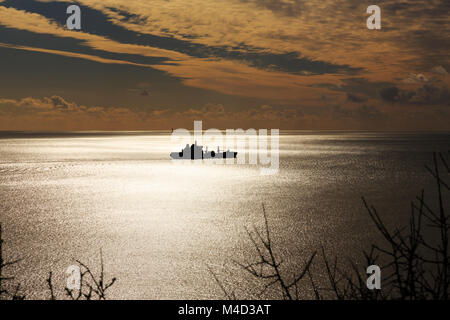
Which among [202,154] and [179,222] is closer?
[179,222]

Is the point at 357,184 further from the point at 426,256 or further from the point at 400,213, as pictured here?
the point at 426,256

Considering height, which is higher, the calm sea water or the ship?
the calm sea water

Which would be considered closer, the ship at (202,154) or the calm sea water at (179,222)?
the calm sea water at (179,222)

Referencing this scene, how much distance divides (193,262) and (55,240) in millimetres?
12890

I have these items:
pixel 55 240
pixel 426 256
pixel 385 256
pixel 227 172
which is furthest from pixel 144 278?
pixel 227 172

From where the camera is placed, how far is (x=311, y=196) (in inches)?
2195

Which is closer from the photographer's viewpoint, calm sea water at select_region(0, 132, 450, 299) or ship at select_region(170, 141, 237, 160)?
calm sea water at select_region(0, 132, 450, 299)

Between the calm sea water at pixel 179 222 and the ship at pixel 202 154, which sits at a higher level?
the calm sea water at pixel 179 222

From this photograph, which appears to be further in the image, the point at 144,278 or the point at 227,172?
the point at 227,172

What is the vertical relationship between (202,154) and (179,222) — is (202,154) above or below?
below
